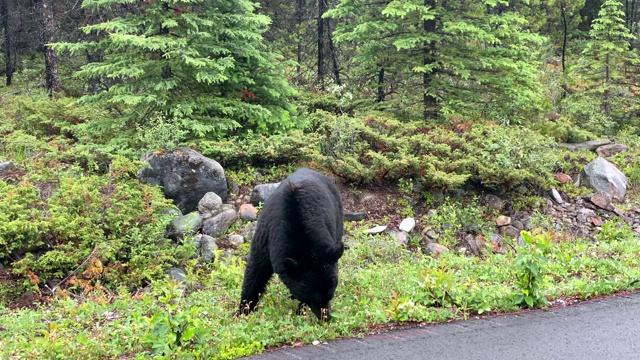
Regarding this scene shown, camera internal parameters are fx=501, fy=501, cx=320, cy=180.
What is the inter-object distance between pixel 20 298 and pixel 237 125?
215 inches

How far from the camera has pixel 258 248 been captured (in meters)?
5.43

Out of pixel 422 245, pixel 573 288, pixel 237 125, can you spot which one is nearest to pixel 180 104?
pixel 237 125

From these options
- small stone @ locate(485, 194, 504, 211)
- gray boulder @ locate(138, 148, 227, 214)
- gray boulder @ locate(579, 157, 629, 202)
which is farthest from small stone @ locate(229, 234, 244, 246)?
gray boulder @ locate(579, 157, 629, 202)

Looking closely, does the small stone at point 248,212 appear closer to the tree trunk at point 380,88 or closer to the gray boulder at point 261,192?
the gray boulder at point 261,192

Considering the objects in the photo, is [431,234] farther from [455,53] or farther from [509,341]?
[509,341]

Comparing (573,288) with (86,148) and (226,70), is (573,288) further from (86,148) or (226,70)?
(86,148)

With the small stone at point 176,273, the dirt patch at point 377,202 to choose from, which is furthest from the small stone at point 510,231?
the small stone at point 176,273

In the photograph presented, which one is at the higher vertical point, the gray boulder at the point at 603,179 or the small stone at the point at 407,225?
the gray boulder at the point at 603,179

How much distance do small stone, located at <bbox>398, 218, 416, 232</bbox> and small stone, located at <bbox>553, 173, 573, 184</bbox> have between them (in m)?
4.16

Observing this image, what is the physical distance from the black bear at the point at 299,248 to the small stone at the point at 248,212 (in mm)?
4305

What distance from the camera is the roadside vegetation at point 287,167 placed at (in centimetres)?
513

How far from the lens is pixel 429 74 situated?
12.9m

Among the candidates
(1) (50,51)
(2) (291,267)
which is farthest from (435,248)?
(1) (50,51)

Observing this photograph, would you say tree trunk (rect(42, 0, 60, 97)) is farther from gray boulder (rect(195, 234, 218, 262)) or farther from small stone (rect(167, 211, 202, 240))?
gray boulder (rect(195, 234, 218, 262))
